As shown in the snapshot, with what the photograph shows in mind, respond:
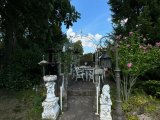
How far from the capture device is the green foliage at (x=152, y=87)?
10.1m

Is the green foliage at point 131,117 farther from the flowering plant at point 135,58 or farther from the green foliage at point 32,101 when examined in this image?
the green foliage at point 32,101

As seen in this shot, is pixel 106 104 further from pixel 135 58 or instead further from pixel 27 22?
pixel 27 22

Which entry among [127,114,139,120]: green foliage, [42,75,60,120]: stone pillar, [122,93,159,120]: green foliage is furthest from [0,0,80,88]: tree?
[127,114,139,120]: green foliage

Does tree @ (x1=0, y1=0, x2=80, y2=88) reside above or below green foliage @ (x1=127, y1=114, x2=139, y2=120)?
above

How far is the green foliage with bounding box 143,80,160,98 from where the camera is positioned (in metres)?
10.1

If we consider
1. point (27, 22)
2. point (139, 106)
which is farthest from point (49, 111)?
point (27, 22)

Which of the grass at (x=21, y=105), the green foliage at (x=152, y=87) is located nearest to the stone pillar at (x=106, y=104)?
the grass at (x=21, y=105)

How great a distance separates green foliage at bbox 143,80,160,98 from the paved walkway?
8.27ft

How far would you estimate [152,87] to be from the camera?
10.3 metres

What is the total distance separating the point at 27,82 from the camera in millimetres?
11469

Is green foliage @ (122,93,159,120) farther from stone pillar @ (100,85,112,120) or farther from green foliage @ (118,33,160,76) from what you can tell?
green foliage @ (118,33,160,76)

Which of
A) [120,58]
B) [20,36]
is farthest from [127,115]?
[20,36]

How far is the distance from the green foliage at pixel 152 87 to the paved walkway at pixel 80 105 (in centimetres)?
252

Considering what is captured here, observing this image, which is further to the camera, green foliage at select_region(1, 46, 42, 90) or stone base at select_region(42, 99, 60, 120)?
green foliage at select_region(1, 46, 42, 90)
